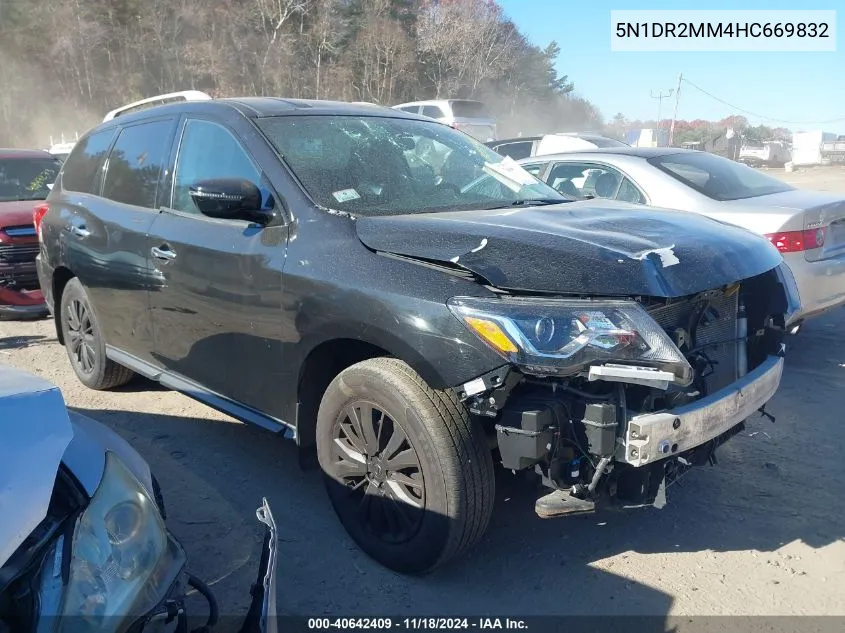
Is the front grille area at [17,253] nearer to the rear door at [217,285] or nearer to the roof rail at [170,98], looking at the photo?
the roof rail at [170,98]

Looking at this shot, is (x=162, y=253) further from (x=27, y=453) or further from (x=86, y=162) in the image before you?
(x=27, y=453)

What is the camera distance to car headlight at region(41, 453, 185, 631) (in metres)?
1.47

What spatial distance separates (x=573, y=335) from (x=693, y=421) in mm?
563

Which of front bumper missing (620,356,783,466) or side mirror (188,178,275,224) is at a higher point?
side mirror (188,178,275,224)

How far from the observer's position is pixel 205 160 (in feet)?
12.0

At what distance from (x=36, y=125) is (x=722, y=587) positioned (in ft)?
143

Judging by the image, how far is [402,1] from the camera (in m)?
42.6

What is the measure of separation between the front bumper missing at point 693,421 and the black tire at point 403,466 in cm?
55

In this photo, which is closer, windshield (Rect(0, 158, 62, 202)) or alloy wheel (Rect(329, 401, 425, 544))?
alloy wheel (Rect(329, 401, 425, 544))

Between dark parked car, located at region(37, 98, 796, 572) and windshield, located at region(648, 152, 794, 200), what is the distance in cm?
239

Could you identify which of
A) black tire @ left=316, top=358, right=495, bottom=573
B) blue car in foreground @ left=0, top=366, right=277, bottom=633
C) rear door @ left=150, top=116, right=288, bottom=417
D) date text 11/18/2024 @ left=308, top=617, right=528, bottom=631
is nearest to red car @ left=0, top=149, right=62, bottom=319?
rear door @ left=150, top=116, right=288, bottom=417

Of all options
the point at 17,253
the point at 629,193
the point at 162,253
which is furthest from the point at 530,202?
the point at 17,253

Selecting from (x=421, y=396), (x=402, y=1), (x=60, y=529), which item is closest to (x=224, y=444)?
(x=421, y=396)

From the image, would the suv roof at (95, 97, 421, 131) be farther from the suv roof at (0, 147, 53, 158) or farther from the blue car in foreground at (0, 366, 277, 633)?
the suv roof at (0, 147, 53, 158)
